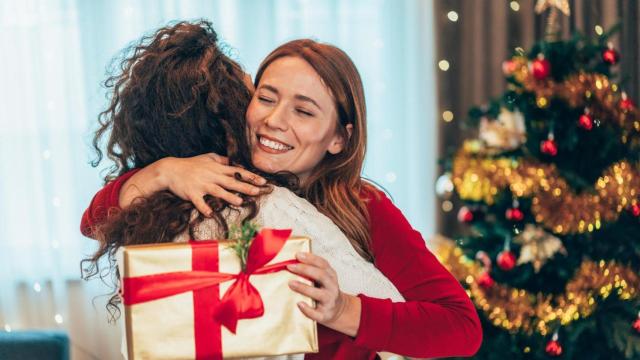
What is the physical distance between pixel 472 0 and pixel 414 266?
2.93 meters

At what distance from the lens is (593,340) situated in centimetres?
312

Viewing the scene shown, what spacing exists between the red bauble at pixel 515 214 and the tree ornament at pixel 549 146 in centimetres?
24

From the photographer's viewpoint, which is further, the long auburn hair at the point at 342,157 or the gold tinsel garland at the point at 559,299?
the gold tinsel garland at the point at 559,299

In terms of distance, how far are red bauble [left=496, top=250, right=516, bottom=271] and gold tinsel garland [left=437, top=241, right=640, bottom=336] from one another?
9cm

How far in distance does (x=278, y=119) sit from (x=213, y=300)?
0.39 meters

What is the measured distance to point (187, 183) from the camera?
1346 millimetres

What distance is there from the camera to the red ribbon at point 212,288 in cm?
119

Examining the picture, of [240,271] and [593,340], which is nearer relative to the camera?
[240,271]

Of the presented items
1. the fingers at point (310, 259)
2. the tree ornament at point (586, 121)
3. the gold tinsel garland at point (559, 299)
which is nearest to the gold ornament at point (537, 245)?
the gold tinsel garland at point (559, 299)

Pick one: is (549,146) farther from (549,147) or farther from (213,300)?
(213,300)

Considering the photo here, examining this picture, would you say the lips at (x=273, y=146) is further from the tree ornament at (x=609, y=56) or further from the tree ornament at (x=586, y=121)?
the tree ornament at (x=609, y=56)

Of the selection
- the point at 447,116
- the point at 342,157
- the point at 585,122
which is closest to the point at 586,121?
the point at 585,122

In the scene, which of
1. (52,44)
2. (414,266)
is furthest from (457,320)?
(52,44)

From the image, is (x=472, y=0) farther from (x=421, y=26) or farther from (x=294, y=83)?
(x=294, y=83)
